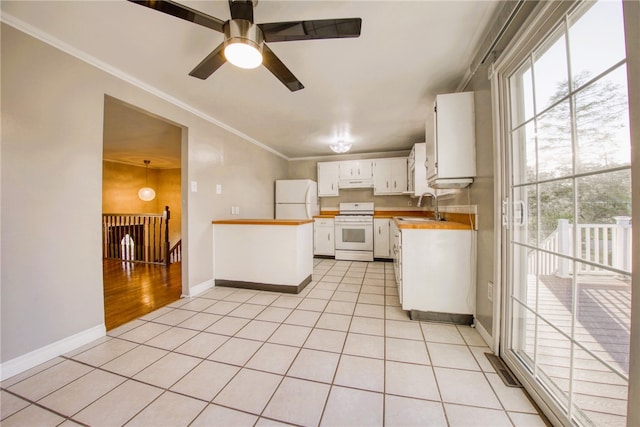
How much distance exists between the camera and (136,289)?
2969 mm

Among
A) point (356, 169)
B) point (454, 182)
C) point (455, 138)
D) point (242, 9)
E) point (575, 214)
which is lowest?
point (575, 214)

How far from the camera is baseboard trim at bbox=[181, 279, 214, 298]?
269cm

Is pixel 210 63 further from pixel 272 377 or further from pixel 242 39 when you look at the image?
pixel 272 377

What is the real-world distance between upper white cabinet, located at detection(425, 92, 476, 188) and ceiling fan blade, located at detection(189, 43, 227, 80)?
170 cm

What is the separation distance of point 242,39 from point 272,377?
6.39 feet

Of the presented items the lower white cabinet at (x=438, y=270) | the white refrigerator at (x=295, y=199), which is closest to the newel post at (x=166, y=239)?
the white refrigerator at (x=295, y=199)

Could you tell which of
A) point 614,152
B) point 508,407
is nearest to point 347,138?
point 614,152

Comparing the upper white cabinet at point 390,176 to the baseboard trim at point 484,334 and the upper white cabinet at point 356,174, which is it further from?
the baseboard trim at point 484,334

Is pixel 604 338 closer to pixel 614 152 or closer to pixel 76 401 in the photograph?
pixel 614 152

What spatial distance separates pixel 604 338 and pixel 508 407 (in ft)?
1.89

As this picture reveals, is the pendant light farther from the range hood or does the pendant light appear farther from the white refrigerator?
the range hood

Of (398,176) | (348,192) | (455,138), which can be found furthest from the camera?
(348,192)

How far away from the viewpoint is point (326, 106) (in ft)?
9.16

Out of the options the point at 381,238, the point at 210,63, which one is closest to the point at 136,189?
the point at 210,63
